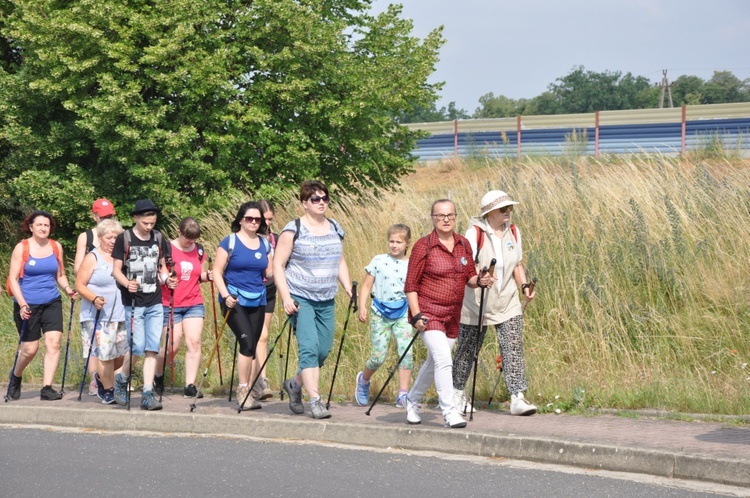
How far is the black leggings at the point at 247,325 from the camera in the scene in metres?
9.71

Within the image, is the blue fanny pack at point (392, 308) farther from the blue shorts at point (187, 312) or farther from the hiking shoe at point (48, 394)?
the hiking shoe at point (48, 394)

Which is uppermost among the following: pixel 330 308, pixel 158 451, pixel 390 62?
pixel 390 62

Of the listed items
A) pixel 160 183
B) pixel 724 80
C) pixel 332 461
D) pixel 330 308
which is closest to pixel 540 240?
pixel 330 308

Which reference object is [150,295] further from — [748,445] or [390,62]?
[390,62]

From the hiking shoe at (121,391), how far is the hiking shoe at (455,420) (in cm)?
363

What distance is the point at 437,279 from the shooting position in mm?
8672

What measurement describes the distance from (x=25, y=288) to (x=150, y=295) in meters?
1.66

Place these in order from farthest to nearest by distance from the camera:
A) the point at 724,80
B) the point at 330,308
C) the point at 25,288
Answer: the point at 724,80 < the point at 25,288 < the point at 330,308

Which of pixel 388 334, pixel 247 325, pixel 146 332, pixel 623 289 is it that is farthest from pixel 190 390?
pixel 623 289

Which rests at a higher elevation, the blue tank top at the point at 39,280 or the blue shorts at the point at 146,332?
the blue tank top at the point at 39,280

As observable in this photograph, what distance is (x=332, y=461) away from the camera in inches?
316

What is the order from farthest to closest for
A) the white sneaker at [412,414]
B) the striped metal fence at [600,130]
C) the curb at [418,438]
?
1. the striped metal fence at [600,130]
2. the white sneaker at [412,414]
3. the curb at [418,438]

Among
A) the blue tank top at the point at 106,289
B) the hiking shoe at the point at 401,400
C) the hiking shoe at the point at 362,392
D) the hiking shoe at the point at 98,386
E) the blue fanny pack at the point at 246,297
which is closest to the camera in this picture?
the blue fanny pack at the point at 246,297

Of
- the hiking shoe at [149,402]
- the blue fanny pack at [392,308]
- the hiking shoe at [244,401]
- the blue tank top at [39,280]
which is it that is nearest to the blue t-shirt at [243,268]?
the hiking shoe at [244,401]
